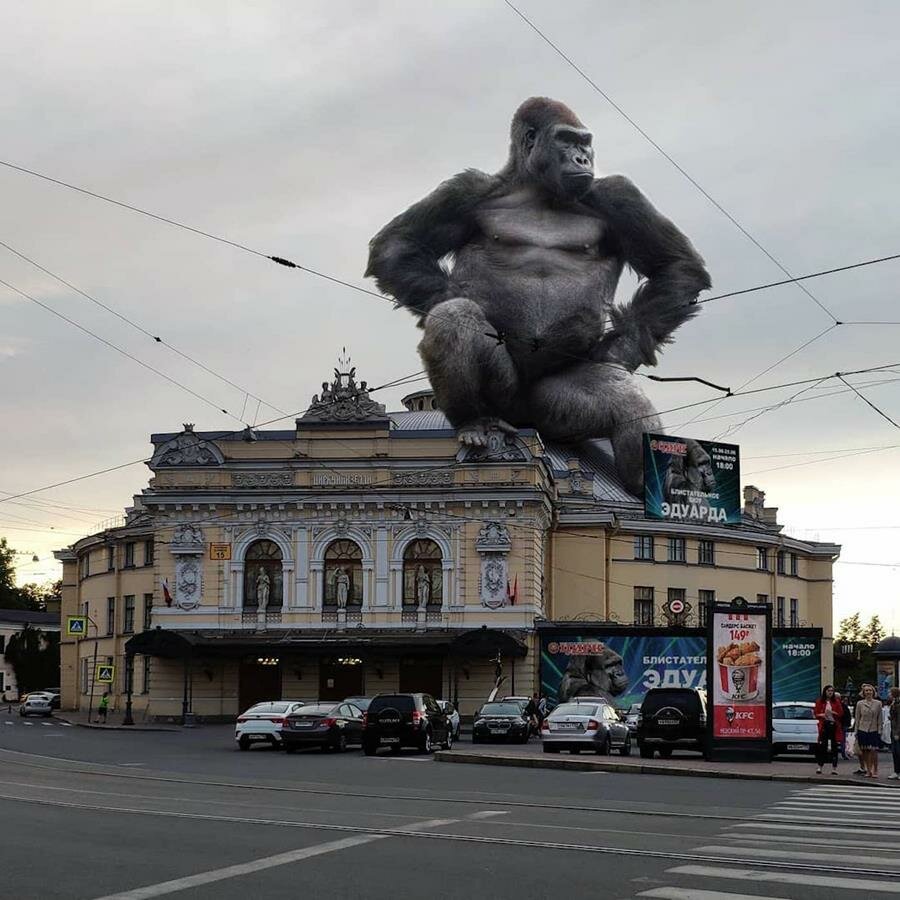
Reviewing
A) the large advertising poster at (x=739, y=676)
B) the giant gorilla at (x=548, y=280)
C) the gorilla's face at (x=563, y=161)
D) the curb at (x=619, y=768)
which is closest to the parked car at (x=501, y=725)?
the curb at (x=619, y=768)

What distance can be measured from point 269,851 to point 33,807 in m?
5.61

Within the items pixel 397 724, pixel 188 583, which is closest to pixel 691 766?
pixel 397 724

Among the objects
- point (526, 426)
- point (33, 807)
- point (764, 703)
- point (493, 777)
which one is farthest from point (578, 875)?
point (526, 426)

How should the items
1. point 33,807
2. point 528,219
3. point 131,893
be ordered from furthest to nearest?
1. point 528,219
2. point 33,807
3. point 131,893

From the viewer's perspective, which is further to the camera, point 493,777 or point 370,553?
point 370,553

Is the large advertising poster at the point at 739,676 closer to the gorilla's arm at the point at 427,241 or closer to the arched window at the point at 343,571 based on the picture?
the arched window at the point at 343,571

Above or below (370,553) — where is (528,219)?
above

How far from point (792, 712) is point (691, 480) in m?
10.9

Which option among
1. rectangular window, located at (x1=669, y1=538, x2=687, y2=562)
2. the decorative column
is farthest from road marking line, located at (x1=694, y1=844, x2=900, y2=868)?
rectangular window, located at (x1=669, y1=538, x2=687, y2=562)

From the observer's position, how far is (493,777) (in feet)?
86.4

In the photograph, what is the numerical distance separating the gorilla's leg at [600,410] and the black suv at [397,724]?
34.4 meters

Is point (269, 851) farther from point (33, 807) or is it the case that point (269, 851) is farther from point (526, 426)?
point (526, 426)

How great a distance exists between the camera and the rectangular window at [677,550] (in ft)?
235

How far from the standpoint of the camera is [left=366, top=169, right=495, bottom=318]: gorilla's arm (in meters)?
73.5
